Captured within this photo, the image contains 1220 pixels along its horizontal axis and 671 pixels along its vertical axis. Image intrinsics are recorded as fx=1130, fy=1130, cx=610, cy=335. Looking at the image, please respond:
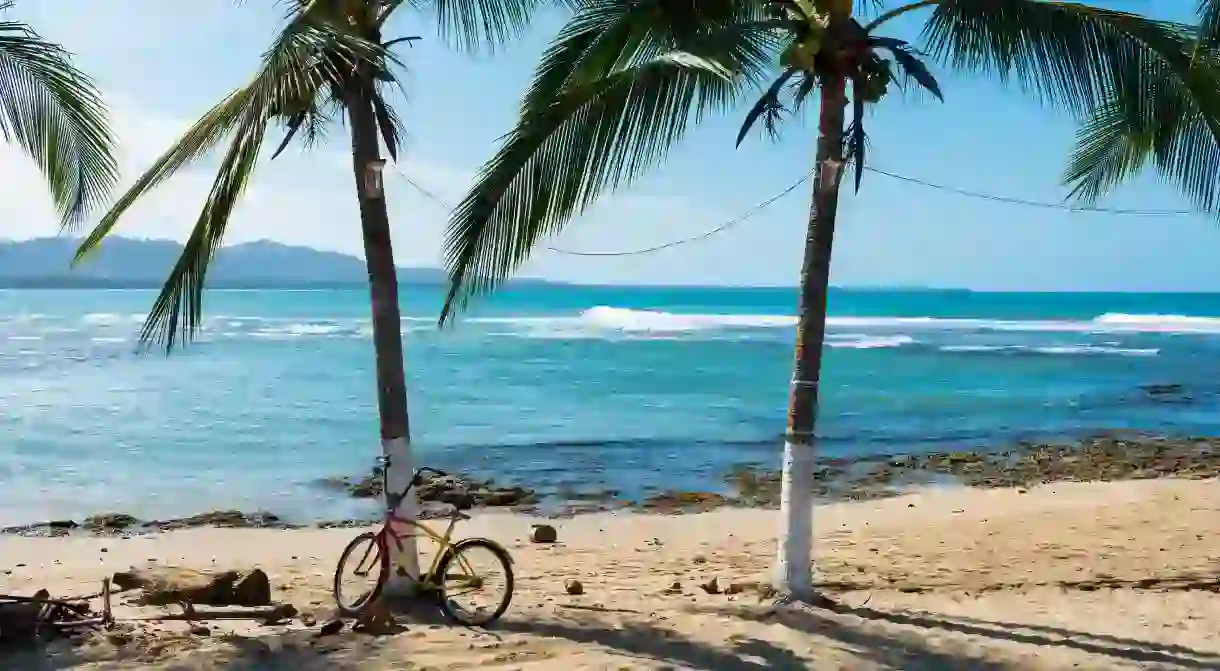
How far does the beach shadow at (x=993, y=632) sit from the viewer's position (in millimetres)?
5824

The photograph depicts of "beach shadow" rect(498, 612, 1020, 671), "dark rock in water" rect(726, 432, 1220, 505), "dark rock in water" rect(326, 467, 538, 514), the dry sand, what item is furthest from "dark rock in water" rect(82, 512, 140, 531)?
"beach shadow" rect(498, 612, 1020, 671)

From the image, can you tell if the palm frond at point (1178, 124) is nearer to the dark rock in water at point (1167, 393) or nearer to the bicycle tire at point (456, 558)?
the bicycle tire at point (456, 558)

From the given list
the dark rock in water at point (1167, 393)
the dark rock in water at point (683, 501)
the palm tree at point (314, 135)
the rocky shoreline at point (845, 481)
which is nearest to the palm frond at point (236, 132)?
the palm tree at point (314, 135)

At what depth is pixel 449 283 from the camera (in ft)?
20.1

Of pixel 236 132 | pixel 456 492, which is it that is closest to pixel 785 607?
pixel 236 132

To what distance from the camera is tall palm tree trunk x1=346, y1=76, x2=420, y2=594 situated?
6.39 m

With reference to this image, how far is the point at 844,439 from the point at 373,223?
14.2 m

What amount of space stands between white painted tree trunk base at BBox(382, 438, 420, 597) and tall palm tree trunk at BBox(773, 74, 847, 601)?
219 cm

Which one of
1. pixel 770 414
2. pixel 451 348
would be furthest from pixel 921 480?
pixel 451 348

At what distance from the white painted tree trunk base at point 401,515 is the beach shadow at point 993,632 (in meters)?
1.78

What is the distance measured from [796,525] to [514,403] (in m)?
17.6

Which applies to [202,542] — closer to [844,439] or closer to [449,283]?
[449,283]

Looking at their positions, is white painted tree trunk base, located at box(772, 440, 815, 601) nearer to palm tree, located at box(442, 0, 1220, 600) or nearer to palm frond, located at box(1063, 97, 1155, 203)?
palm tree, located at box(442, 0, 1220, 600)

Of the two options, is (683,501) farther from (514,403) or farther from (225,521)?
(514,403)
